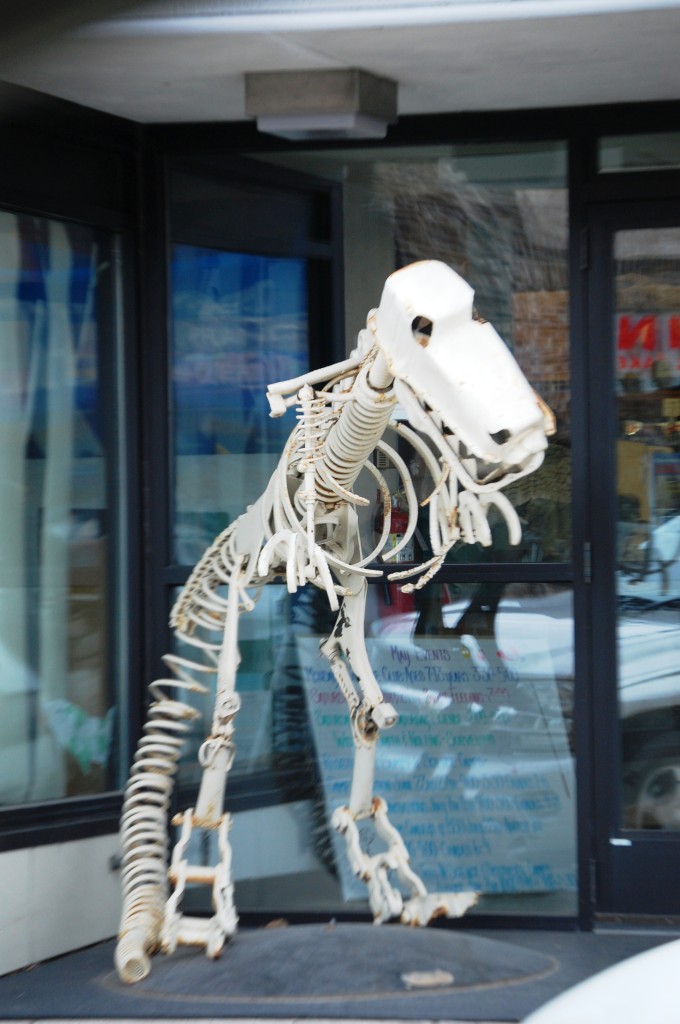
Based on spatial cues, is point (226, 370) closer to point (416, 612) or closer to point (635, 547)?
point (416, 612)

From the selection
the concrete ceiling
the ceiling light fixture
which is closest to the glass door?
the concrete ceiling

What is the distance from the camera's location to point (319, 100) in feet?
13.5

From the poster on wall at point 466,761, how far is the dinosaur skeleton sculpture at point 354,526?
2.91 ft

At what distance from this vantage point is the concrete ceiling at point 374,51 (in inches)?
146

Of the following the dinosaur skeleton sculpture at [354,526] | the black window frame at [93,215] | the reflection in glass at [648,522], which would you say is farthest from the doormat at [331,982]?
the reflection in glass at [648,522]

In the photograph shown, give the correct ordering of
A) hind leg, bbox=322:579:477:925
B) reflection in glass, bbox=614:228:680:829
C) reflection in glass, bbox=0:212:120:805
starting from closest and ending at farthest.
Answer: hind leg, bbox=322:579:477:925
reflection in glass, bbox=0:212:120:805
reflection in glass, bbox=614:228:680:829

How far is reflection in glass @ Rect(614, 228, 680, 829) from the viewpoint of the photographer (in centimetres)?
471

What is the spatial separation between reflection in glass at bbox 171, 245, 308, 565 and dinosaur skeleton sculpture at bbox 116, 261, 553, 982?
0.73 m

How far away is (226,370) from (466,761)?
1901mm

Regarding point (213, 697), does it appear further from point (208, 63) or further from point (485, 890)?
point (208, 63)

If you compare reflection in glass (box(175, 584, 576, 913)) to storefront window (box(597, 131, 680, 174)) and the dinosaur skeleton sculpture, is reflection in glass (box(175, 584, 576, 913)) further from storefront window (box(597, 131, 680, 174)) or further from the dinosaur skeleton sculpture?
storefront window (box(597, 131, 680, 174))

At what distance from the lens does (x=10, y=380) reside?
4.59m

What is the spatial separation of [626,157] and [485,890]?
2997 mm

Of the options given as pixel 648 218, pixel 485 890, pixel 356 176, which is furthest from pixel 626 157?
pixel 485 890
